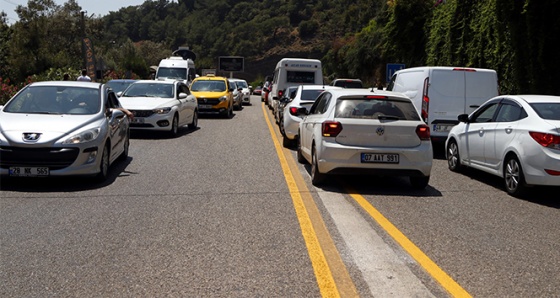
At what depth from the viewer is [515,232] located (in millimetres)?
7090

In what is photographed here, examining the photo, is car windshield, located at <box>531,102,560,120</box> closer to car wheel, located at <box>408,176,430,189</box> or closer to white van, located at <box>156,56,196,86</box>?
car wheel, located at <box>408,176,430,189</box>

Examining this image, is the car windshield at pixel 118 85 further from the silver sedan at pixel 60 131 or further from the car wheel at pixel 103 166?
the car wheel at pixel 103 166

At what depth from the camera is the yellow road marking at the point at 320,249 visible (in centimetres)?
498

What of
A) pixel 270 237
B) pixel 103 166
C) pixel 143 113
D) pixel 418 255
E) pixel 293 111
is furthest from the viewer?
pixel 143 113

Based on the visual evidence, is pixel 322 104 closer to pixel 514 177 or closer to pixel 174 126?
pixel 514 177

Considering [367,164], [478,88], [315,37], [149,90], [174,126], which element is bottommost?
[174,126]

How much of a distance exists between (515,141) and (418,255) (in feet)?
14.4

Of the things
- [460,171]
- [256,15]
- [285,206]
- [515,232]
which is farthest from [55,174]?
[256,15]

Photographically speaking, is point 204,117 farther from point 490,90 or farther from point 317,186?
point 317,186

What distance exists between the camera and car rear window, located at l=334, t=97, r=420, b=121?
9.68 m

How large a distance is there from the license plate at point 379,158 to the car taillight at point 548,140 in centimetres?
203

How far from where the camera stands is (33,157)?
9.13m

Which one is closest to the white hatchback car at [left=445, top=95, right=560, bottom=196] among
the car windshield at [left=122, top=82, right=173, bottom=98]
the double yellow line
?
the double yellow line

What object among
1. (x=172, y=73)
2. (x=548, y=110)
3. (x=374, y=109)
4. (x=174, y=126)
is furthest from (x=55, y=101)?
(x=172, y=73)
